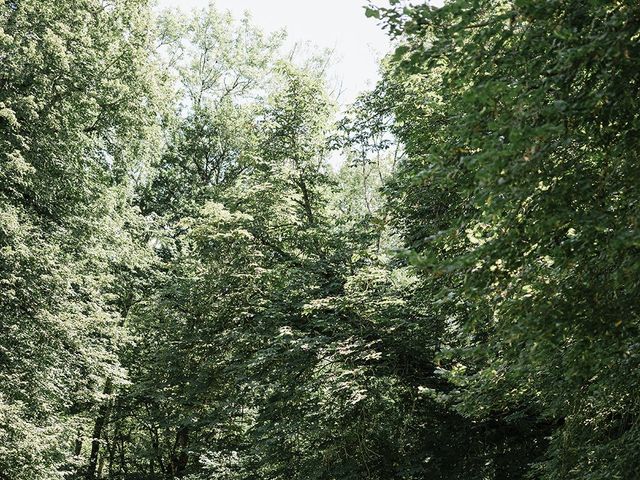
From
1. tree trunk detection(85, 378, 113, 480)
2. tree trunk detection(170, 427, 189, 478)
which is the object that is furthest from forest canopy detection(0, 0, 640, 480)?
tree trunk detection(85, 378, 113, 480)

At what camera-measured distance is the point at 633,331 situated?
3742 millimetres

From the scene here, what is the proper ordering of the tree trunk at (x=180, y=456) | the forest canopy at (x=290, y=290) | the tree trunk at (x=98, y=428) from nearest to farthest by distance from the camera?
the forest canopy at (x=290, y=290), the tree trunk at (x=180, y=456), the tree trunk at (x=98, y=428)

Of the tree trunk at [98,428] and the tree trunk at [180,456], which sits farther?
the tree trunk at [98,428]

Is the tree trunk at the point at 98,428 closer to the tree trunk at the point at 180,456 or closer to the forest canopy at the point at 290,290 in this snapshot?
the forest canopy at the point at 290,290

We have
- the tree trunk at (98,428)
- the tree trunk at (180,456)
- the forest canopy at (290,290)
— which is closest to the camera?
the forest canopy at (290,290)

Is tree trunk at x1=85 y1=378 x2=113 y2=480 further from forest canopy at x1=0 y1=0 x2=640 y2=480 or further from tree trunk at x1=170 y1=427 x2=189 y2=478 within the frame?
tree trunk at x1=170 y1=427 x2=189 y2=478

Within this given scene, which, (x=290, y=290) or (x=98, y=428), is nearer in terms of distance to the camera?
(x=290, y=290)

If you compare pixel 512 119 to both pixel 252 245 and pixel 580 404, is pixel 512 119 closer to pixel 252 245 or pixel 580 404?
pixel 580 404

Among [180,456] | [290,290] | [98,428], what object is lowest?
[180,456]

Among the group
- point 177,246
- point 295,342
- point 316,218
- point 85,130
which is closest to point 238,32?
point 177,246

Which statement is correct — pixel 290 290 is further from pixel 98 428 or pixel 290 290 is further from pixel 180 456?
pixel 98 428

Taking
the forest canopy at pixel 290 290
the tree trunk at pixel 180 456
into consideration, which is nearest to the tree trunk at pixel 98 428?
the forest canopy at pixel 290 290

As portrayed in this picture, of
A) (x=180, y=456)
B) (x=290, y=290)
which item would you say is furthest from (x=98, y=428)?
(x=290, y=290)

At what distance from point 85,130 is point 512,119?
398 inches
